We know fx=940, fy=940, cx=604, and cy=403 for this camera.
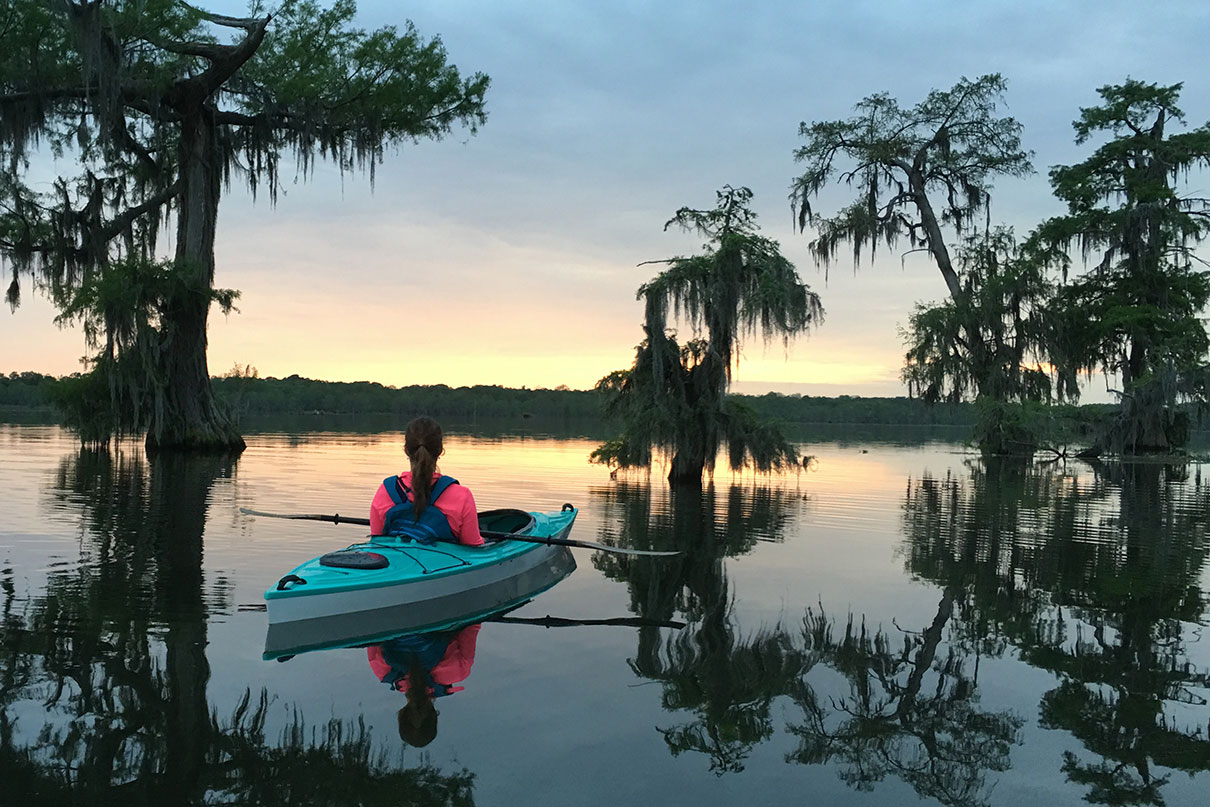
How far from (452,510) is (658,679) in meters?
2.75

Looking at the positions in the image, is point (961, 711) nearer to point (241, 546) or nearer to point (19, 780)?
point (19, 780)

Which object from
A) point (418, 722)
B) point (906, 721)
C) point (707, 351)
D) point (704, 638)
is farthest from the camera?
point (707, 351)

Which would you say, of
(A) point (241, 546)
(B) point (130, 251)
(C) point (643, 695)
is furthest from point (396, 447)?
(C) point (643, 695)

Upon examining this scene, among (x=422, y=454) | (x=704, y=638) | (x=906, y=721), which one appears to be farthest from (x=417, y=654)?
(x=906, y=721)

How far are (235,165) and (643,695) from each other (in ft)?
85.3

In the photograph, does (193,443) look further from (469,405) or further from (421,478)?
(469,405)

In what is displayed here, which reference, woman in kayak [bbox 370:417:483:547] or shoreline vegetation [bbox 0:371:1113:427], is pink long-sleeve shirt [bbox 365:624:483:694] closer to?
woman in kayak [bbox 370:417:483:547]

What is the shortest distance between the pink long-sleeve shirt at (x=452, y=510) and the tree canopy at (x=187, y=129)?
1874cm

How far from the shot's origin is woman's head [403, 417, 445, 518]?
794cm

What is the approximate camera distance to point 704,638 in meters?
7.50

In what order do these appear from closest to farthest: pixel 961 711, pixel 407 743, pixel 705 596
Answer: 1. pixel 407 743
2. pixel 961 711
3. pixel 705 596

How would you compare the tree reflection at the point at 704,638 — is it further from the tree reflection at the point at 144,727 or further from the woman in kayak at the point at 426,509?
the woman in kayak at the point at 426,509

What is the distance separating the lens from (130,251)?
28.0 metres

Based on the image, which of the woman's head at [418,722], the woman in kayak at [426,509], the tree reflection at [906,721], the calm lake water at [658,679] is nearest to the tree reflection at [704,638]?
the calm lake water at [658,679]
